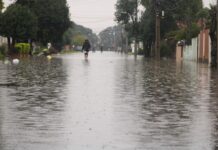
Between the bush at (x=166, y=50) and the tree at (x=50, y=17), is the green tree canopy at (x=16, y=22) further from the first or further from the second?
the bush at (x=166, y=50)

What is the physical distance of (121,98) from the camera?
16.4 meters

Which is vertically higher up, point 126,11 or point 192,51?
point 126,11

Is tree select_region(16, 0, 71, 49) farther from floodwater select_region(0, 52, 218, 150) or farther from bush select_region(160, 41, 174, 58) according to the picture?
floodwater select_region(0, 52, 218, 150)

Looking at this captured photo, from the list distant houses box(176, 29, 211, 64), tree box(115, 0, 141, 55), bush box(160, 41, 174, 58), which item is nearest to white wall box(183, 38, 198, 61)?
distant houses box(176, 29, 211, 64)

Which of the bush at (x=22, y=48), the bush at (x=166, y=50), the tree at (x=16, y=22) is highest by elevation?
the tree at (x=16, y=22)

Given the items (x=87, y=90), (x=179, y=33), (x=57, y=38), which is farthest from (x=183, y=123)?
(x=57, y=38)

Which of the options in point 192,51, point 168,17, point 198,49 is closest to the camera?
point 198,49

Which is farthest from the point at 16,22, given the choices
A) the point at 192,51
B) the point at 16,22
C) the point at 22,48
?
the point at 192,51

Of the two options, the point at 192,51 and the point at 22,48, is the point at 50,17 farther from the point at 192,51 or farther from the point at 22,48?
the point at 192,51

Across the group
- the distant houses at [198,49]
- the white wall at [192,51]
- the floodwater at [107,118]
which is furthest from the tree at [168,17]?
the floodwater at [107,118]

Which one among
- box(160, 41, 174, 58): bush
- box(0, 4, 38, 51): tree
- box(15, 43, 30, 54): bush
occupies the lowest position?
box(160, 41, 174, 58): bush

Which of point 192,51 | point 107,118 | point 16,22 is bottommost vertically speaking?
point 192,51

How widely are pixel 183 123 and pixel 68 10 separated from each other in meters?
83.9

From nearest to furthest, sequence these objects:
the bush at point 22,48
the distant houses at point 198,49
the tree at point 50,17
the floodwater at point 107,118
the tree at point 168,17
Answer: the floodwater at point 107,118
the distant houses at point 198,49
the bush at point 22,48
the tree at point 168,17
the tree at point 50,17
